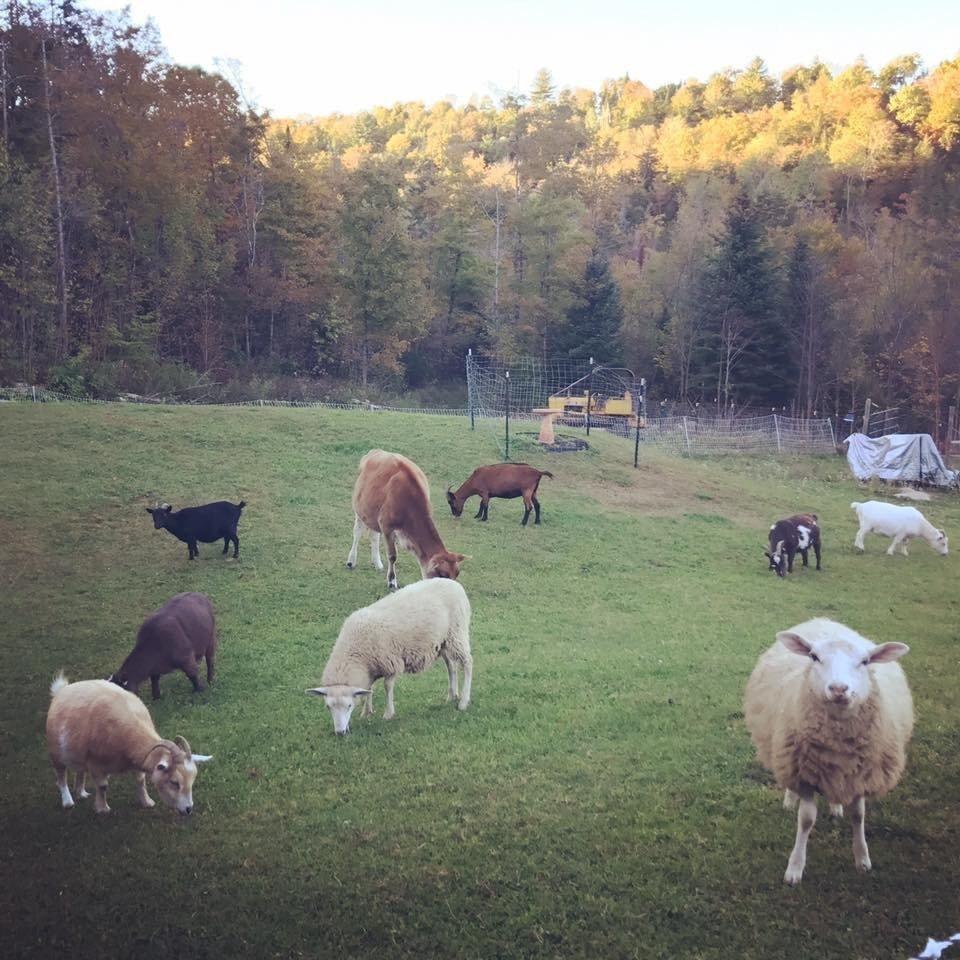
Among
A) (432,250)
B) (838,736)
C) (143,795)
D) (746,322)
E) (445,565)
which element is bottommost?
(143,795)

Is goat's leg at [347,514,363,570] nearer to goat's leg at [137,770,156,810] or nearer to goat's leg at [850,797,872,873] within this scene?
goat's leg at [137,770,156,810]

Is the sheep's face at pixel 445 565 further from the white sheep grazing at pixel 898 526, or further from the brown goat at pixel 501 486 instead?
the white sheep grazing at pixel 898 526

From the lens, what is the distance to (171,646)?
274 inches

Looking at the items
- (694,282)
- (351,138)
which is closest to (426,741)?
(694,282)

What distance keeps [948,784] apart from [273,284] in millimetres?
33981

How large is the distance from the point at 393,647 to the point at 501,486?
808 cm

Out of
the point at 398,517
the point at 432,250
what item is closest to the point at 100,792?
the point at 398,517

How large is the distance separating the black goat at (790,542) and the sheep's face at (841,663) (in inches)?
311

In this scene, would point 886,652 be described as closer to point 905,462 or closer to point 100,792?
point 100,792

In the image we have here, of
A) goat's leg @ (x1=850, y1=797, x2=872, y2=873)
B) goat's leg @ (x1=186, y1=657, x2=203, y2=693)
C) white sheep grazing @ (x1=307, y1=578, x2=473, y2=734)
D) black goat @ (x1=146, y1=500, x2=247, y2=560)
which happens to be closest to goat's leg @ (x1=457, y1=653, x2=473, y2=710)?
white sheep grazing @ (x1=307, y1=578, x2=473, y2=734)

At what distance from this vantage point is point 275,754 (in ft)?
19.3

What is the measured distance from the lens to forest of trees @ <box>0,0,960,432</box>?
A: 86.7ft

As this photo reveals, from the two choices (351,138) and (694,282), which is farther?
(351,138)

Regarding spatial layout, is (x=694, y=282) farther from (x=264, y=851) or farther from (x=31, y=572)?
(x=264, y=851)
